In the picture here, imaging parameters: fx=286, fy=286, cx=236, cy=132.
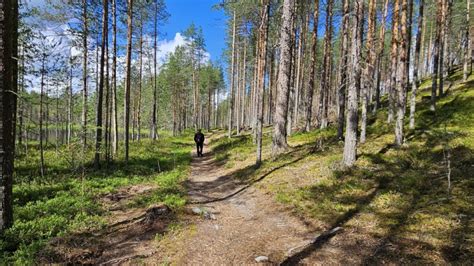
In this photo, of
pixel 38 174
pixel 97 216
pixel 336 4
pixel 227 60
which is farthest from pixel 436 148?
pixel 227 60

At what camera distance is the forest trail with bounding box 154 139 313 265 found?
5652 millimetres

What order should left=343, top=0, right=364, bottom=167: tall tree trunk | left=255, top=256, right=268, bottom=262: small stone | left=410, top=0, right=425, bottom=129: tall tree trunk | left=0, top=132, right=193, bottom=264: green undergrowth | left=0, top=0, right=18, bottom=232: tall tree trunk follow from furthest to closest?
left=410, top=0, right=425, bottom=129: tall tree trunk
left=343, top=0, right=364, bottom=167: tall tree trunk
left=0, top=132, right=193, bottom=264: green undergrowth
left=0, top=0, right=18, bottom=232: tall tree trunk
left=255, top=256, right=268, bottom=262: small stone

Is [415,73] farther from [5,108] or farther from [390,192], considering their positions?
[5,108]

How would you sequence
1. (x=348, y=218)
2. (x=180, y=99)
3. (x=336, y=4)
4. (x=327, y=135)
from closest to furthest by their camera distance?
1. (x=348, y=218)
2. (x=327, y=135)
3. (x=336, y=4)
4. (x=180, y=99)

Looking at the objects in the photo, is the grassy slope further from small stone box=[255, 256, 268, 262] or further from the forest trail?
small stone box=[255, 256, 268, 262]

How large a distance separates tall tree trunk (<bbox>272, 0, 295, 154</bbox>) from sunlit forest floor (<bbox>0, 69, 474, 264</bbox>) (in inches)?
43.8

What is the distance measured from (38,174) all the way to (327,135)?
15632mm

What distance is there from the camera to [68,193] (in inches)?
412

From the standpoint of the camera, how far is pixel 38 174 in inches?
527

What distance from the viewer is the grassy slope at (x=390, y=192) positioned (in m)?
5.50

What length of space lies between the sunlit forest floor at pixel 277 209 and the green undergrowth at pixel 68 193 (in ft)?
0.14

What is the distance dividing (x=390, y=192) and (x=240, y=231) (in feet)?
14.7

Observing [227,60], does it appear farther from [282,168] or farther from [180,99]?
[282,168]

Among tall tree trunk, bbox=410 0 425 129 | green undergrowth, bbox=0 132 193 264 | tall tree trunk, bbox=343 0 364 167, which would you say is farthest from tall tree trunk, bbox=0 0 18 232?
tall tree trunk, bbox=410 0 425 129
